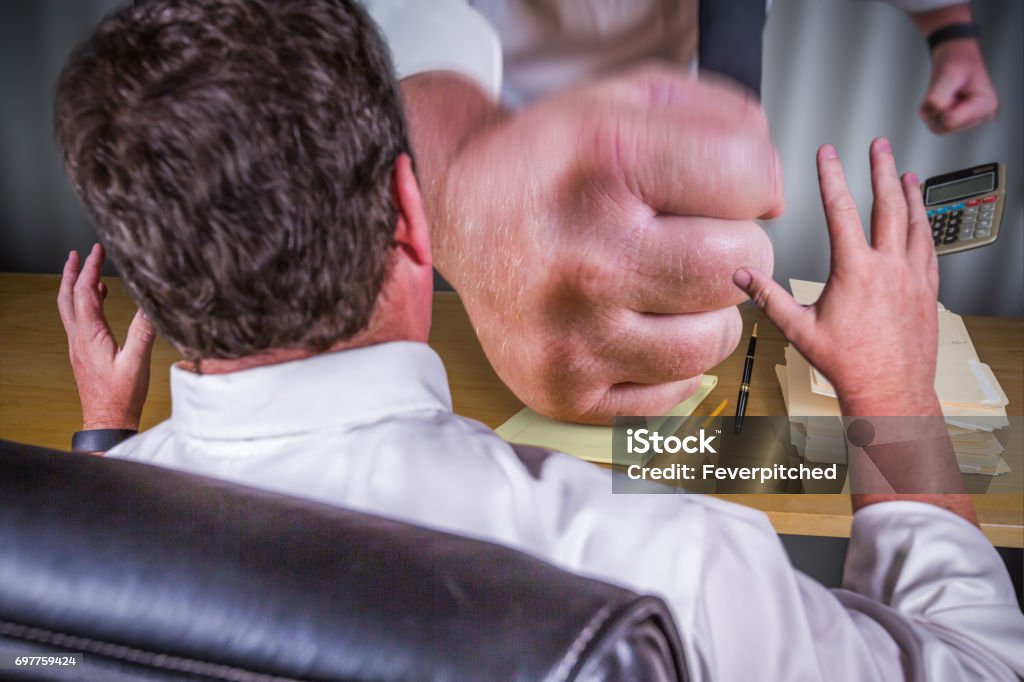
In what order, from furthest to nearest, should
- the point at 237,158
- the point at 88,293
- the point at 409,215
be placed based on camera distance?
the point at 88,293 < the point at 409,215 < the point at 237,158

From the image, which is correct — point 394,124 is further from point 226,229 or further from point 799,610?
point 799,610

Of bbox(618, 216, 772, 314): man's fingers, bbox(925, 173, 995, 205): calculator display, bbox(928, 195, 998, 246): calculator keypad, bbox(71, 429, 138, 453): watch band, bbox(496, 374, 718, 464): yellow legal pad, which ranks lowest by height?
bbox(496, 374, 718, 464): yellow legal pad

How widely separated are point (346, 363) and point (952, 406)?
62 cm

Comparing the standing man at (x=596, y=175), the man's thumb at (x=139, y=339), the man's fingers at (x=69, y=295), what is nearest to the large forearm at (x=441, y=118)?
the standing man at (x=596, y=175)

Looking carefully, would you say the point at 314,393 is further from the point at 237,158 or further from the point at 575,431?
the point at 575,431

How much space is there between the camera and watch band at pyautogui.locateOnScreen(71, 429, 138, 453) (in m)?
0.95

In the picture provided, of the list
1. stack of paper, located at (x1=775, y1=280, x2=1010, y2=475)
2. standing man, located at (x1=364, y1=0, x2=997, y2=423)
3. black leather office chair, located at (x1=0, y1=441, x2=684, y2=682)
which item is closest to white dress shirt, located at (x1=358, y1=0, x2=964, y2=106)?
standing man, located at (x1=364, y1=0, x2=997, y2=423)

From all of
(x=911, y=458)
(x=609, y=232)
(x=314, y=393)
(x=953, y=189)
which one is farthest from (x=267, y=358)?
(x=953, y=189)

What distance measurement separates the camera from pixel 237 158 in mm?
522

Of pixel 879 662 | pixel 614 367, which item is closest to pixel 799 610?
pixel 879 662

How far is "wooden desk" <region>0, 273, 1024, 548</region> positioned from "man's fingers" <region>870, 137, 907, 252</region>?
16cm

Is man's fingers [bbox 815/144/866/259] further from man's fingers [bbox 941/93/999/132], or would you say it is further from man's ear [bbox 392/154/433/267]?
man's ear [bbox 392/154/433/267]

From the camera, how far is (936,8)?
0.81 metres

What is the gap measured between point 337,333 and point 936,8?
2.10ft
